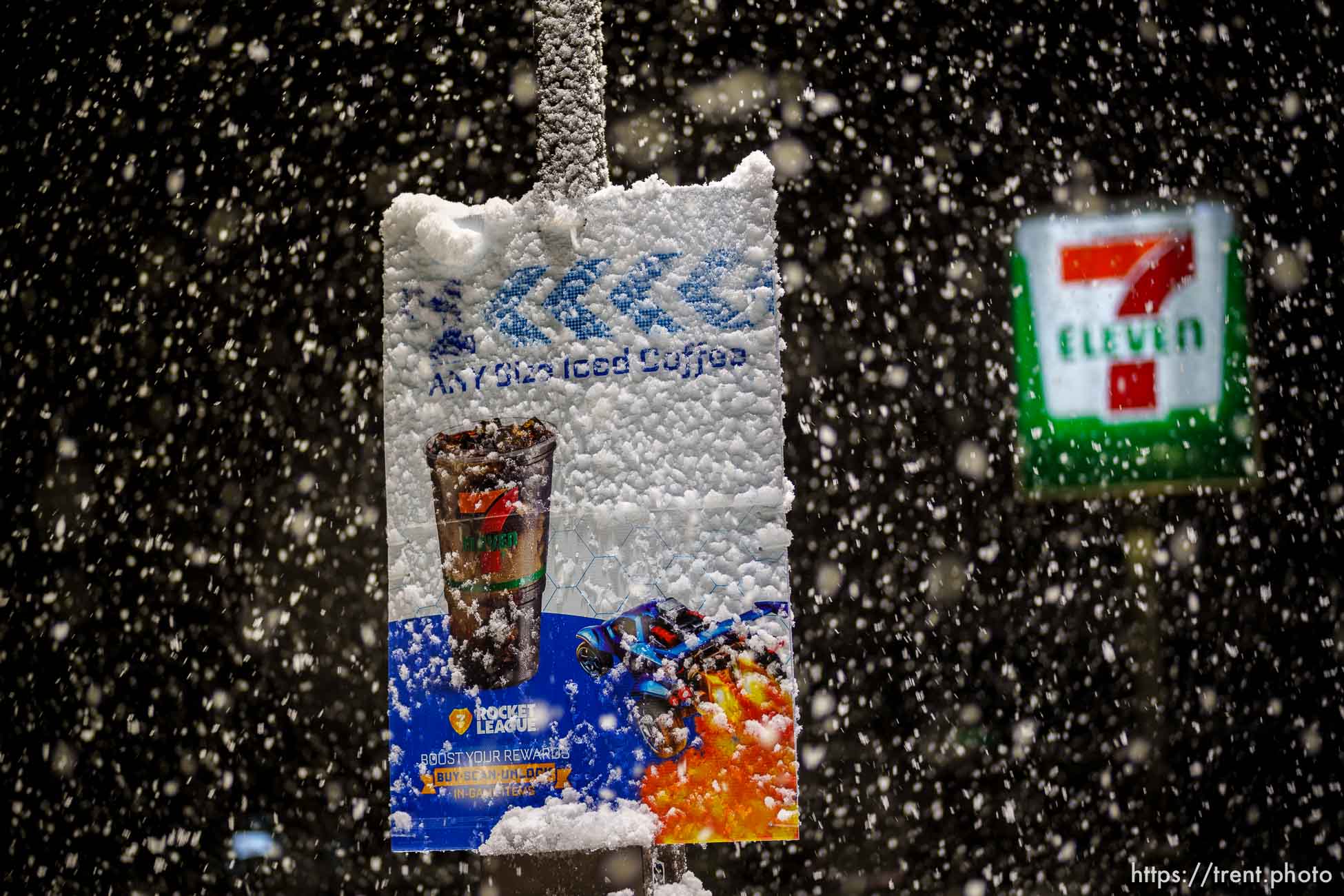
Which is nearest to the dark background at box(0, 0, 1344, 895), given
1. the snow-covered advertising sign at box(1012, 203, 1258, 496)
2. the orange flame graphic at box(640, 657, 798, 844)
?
the snow-covered advertising sign at box(1012, 203, 1258, 496)

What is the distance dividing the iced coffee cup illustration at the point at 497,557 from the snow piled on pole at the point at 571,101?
0.21 meters

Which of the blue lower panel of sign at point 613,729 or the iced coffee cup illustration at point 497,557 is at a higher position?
the iced coffee cup illustration at point 497,557

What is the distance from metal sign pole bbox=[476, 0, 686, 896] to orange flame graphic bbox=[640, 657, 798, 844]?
0.06 meters

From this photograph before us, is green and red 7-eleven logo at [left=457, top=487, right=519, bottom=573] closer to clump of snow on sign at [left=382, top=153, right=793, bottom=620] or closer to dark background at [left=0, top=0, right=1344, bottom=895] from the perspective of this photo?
clump of snow on sign at [left=382, top=153, right=793, bottom=620]

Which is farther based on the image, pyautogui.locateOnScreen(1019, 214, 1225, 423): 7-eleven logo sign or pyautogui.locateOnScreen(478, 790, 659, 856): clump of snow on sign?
pyautogui.locateOnScreen(1019, 214, 1225, 423): 7-eleven logo sign

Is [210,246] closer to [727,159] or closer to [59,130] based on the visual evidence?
[59,130]

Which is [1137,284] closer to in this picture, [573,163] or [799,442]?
[799,442]

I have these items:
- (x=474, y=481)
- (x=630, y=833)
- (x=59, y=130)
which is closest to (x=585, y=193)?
(x=474, y=481)

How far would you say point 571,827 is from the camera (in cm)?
65

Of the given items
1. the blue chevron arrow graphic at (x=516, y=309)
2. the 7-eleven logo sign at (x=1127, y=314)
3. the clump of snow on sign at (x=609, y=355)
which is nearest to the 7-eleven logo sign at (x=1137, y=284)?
the 7-eleven logo sign at (x=1127, y=314)

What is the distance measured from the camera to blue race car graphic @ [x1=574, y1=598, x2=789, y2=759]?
0.65 meters

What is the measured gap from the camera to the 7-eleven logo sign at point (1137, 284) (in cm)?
82

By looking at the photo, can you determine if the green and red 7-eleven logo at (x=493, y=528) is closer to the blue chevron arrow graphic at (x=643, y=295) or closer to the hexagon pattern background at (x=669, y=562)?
the hexagon pattern background at (x=669, y=562)

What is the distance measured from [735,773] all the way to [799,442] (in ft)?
0.94
